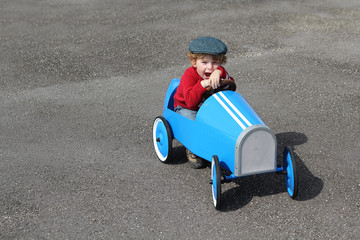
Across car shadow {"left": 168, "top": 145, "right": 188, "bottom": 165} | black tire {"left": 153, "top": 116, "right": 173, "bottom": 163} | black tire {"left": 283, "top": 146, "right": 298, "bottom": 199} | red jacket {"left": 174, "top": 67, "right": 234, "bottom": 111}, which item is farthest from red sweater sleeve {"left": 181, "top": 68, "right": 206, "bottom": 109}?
black tire {"left": 283, "top": 146, "right": 298, "bottom": 199}

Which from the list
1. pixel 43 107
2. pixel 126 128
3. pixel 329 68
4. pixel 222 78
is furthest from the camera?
pixel 329 68

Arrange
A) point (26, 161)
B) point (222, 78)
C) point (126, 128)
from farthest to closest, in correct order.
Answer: point (126, 128) < point (26, 161) < point (222, 78)

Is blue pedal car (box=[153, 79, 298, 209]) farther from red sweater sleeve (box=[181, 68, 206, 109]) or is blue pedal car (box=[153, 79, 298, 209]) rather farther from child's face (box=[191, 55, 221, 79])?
child's face (box=[191, 55, 221, 79])

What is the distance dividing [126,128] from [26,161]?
1255 millimetres

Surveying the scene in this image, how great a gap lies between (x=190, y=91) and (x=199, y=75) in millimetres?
246

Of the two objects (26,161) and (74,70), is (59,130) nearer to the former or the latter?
(26,161)

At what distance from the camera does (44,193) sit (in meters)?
5.07

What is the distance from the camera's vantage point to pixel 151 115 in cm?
670

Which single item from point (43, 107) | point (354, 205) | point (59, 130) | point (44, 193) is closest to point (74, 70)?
point (43, 107)

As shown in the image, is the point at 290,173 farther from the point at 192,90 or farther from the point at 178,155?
the point at 178,155

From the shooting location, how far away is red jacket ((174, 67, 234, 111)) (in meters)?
5.05

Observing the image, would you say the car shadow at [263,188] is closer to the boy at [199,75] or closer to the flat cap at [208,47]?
the boy at [199,75]

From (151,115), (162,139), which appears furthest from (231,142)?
(151,115)

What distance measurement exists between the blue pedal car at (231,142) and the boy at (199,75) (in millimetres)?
123
